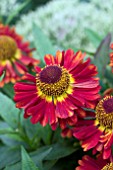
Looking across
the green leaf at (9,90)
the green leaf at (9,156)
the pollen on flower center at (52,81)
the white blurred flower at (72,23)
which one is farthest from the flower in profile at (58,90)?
the white blurred flower at (72,23)

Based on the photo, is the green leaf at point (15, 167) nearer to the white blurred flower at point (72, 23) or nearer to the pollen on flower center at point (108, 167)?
the pollen on flower center at point (108, 167)

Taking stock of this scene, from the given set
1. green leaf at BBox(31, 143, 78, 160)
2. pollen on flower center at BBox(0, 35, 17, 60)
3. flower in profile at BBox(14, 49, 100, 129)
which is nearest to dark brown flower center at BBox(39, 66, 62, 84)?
flower in profile at BBox(14, 49, 100, 129)

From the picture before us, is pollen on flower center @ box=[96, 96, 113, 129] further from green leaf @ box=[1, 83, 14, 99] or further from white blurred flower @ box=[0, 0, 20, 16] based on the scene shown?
white blurred flower @ box=[0, 0, 20, 16]

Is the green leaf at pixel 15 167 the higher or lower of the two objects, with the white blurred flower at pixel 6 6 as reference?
lower

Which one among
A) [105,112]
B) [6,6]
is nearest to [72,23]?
[6,6]

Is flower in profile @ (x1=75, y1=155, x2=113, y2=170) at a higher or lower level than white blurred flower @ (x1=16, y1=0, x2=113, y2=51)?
lower

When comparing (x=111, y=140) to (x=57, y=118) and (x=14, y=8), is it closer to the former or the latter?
(x=57, y=118)
